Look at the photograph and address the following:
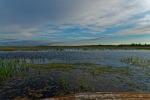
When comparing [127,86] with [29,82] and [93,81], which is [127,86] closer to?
[93,81]

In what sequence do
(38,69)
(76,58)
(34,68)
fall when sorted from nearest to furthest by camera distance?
(38,69), (34,68), (76,58)

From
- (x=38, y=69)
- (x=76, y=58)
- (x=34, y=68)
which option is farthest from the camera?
(x=76, y=58)

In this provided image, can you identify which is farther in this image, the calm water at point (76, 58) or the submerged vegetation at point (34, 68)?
the calm water at point (76, 58)

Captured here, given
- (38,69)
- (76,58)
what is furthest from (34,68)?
(76,58)

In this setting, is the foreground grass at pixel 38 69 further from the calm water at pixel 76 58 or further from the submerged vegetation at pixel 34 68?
the calm water at pixel 76 58

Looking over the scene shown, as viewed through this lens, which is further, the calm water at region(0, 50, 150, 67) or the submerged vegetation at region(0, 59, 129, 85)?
the calm water at region(0, 50, 150, 67)

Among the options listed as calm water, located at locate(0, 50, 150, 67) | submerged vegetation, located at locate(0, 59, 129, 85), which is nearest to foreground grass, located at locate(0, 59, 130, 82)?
submerged vegetation, located at locate(0, 59, 129, 85)

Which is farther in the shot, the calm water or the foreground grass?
the calm water

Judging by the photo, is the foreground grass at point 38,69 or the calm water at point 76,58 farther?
the calm water at point 76,58

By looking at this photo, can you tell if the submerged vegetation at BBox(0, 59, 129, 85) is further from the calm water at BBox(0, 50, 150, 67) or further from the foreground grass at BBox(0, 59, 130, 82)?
the calm water at BBox(0, 50, 150, 67)

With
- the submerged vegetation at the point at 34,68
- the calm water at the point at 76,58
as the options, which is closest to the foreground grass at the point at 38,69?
the submerged vegetation at the point at 34,68

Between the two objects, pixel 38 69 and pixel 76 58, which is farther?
pixel 76 58

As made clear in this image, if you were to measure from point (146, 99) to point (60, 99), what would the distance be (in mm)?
3848

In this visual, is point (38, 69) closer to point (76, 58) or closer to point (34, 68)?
point (34, 68)
